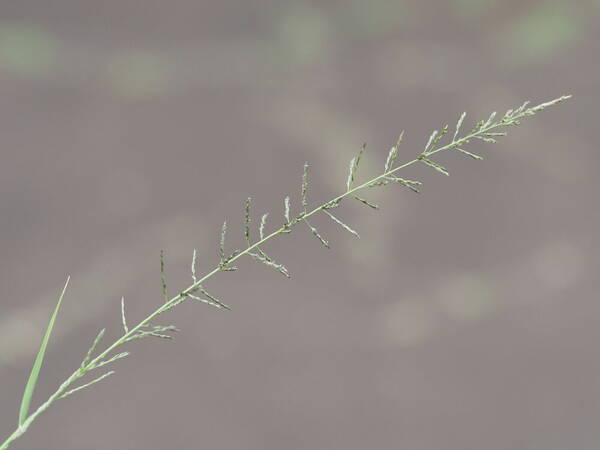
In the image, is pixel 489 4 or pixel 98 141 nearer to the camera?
pixel 98 141

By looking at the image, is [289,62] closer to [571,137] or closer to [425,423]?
[571,137]

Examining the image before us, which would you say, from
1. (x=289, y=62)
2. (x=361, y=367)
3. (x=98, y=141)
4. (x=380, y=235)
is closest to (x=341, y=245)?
(x=380, y=235)

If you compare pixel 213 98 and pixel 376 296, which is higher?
pixel 213 98

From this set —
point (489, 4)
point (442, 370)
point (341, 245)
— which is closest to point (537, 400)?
point (442, 370)

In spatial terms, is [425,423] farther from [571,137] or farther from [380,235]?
[571,137]

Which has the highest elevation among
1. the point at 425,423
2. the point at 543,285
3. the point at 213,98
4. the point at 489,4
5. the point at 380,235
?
the point at 489,4

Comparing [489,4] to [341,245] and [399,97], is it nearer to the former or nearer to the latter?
[399,97]

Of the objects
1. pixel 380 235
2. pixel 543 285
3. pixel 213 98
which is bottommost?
pixel 543 285

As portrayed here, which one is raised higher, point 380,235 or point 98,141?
point 98,141

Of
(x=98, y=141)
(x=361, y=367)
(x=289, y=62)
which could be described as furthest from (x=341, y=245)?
(x=98, y=141)
